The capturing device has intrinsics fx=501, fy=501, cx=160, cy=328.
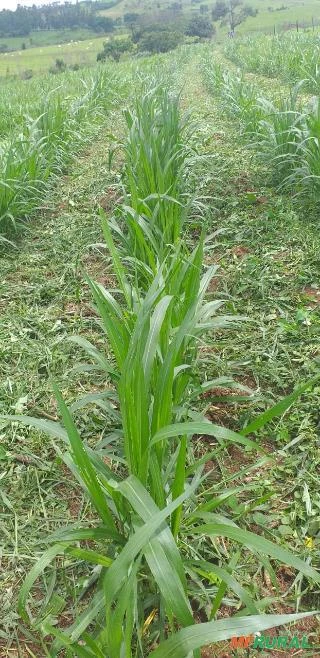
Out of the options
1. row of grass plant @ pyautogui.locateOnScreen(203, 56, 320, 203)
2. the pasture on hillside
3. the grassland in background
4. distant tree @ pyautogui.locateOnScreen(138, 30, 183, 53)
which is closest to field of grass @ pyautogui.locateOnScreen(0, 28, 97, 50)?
the grassland in background

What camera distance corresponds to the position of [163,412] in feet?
3.58

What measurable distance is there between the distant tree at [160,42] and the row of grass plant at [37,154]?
63.3 feet

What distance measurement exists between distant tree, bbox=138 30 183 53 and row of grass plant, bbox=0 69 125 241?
19.3 metres

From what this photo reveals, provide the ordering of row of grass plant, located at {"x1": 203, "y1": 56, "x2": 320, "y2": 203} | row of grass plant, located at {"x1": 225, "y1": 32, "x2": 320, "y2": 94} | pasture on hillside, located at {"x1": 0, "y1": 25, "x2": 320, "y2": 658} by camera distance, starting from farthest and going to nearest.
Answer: row of grass plant, located at {"x1": 225, "y1": 32, "x2": 320, "y2": 94}, row of grass plant, located at {"x1": 203, "y1": 56, "x2": 320, "y2": 203}, pasture on hillside, located at {"x1": 0, "y1": 25, "x2": 320, "y2": 658}

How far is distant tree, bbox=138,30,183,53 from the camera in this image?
23269 mm

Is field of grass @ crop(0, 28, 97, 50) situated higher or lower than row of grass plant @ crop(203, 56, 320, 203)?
higher

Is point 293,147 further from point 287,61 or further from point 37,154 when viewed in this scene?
point 287,61

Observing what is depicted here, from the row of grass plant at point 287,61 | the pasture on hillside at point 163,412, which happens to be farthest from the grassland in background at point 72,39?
the pasture on hillside at point 163,412

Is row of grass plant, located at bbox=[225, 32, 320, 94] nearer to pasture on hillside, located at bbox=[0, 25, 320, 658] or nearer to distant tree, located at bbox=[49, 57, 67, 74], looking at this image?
pasture on hillside, located at bbox=[0, 25, 320, 658]

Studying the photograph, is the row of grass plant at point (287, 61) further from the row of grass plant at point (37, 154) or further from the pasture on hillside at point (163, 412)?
the pasture on hillside at point (163, 412)

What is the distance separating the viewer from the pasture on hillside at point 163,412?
3.15ft

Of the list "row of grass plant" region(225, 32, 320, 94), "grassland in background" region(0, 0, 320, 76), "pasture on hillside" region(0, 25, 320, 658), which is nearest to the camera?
"pasture on hillside" region(0, 25, 320, 658)

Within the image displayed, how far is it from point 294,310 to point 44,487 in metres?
1.25

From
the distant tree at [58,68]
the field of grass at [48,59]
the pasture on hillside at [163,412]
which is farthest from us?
the field of grass at [48,59]
